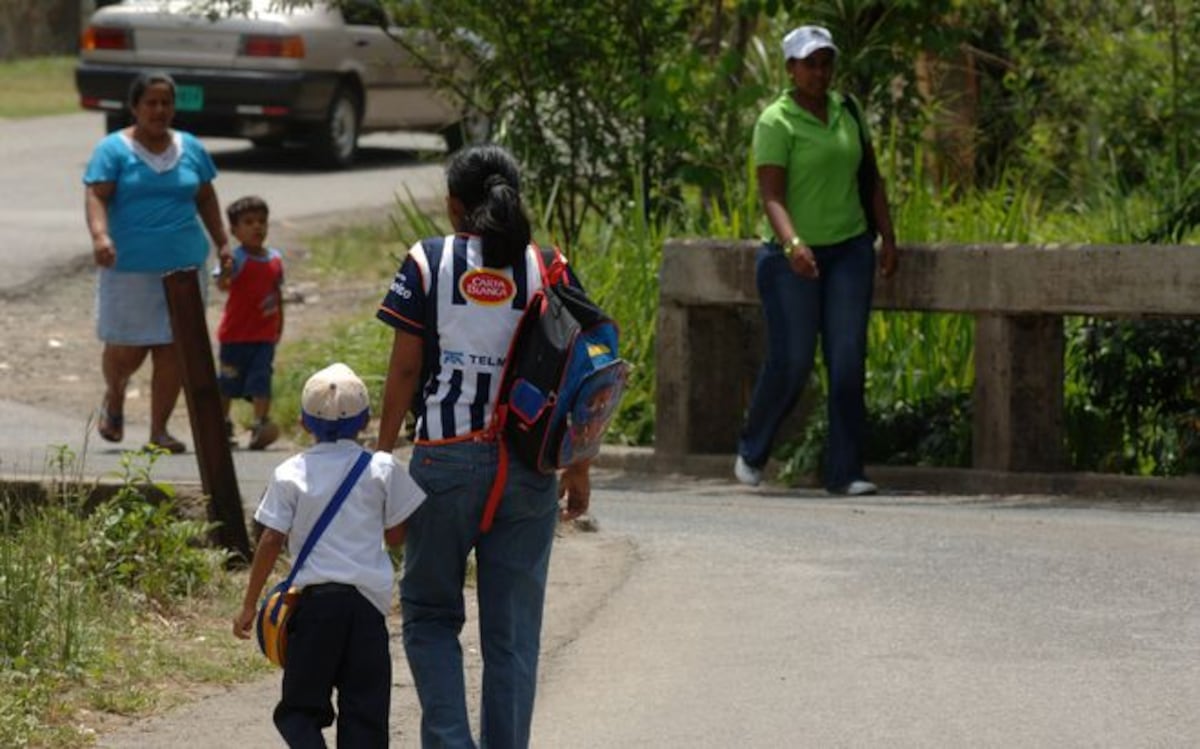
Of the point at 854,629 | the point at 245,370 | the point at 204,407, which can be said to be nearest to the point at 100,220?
the point at 245,370

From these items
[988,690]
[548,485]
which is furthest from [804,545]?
[548,485]

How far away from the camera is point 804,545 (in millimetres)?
9211

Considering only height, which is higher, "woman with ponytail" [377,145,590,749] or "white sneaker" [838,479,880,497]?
"woman with ponytail" [377,145,590,749]

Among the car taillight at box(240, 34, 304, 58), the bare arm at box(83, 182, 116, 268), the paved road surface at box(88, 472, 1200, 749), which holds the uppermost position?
the car taillight at box(240, 34, 304, 58)

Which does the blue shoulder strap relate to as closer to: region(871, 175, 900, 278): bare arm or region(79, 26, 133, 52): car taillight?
region(871, 175, 900, 278): bare arm

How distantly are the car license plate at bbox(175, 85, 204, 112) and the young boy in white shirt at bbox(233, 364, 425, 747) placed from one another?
52.6ft

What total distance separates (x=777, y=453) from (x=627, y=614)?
11.7ft

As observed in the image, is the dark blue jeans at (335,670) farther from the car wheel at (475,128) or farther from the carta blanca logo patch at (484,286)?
the car wheel at (475,128)

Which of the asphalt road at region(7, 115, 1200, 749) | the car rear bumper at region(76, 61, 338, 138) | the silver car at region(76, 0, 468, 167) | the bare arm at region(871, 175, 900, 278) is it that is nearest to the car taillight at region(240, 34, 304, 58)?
the silver car at region(76, 0, 468, 167)

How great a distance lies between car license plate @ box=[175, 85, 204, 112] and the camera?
2155 cm

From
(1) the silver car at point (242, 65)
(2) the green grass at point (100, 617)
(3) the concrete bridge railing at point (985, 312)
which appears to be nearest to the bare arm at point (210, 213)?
(3) the concrete bridge railing at point (985, 312)

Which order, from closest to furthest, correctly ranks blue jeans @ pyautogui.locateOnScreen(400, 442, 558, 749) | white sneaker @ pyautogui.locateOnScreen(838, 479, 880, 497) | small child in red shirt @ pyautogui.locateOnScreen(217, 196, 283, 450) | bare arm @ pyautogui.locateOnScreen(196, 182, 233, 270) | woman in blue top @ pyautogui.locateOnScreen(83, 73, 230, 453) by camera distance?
blue jeans @ pyautogui.locateOnScreen(400, 442, 558, 749) < white sneaker @ pyautogui.locateOnScreen(838, 479, 880, 497) < woman in blue top @ pyautogui.locateOnScreen(83, 73, 230, 453) < bare arm @ pyautogui.locateOnScreen(196, 182, 233, 270) < small child in red shirt @ pyautogui.locateOnScreen(217, 196, 283, 450)

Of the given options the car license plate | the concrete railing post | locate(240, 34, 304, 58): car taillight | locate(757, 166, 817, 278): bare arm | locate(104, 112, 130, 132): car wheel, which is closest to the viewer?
locate(757, 166, 817, 278): bare arm

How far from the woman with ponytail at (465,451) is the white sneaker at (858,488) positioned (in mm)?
4792
